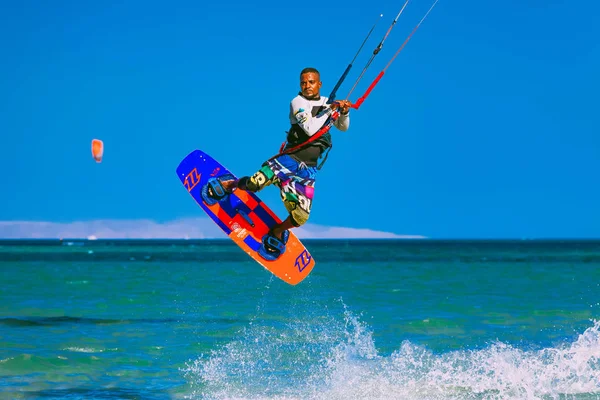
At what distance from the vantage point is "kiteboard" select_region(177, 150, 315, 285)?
437 inches

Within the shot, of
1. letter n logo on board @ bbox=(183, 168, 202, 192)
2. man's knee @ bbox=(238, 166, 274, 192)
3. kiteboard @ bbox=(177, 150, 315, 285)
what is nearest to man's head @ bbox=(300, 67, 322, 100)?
man's knee @ bbox=(238, 166, 274, 192)

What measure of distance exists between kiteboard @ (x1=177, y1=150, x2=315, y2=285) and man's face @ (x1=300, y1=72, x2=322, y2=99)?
2335mm

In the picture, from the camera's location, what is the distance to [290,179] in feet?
31.7

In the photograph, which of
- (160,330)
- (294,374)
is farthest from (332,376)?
(160,330)

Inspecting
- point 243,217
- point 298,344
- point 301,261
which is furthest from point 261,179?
point 298,344

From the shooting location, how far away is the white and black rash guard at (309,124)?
910 centimetres

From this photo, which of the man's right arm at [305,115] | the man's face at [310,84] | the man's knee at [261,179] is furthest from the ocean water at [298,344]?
the man's face at [310,84]

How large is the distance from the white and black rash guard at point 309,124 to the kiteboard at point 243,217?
5.67 feet

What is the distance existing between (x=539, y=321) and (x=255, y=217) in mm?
9636

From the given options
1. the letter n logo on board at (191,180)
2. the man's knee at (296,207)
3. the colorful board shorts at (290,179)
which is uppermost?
the letter n logo on board at (191,180)

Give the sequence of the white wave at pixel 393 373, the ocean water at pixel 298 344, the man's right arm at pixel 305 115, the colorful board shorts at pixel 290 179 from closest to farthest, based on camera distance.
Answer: the man's right arm at pixel 305 115 < the colorful board shorts at pixel 290 179 < the white wave at pixel 393 373 < the ocean water at pixel 298 344

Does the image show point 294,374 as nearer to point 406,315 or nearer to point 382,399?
point 382,399

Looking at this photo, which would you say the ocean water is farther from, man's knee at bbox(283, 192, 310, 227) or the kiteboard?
man's knee at bbox(283, 192, 310, 227)

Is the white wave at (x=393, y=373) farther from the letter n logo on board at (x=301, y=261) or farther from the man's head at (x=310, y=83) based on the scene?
the man's head at (x=310, y=83)
